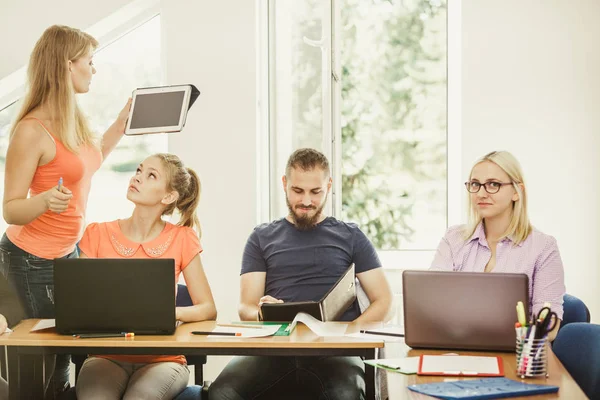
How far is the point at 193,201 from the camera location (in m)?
2.96

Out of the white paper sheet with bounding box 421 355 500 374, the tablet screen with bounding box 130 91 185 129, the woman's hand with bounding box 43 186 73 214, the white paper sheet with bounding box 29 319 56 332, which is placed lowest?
the white paper sheet with bounding box 29 319 56 332

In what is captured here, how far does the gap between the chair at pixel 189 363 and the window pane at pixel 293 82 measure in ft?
4.02

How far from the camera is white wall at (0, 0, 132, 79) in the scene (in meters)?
4.10

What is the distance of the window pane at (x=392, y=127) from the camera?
14.5 feet

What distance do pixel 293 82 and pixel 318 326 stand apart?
1.96 metres

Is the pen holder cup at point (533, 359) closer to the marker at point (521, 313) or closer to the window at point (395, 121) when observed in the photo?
the marker at point (521, 313)

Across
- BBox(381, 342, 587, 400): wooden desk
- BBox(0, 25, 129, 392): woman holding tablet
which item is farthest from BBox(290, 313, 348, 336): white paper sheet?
BBox(0, 25, 129, 392): woman holding tablet

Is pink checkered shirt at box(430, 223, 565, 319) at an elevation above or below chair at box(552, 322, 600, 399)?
above

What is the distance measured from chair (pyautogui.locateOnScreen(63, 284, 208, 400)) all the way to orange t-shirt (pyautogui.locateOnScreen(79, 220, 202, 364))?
0.54 ft

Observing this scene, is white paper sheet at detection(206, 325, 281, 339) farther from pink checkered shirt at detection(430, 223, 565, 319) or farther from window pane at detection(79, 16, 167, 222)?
window pane at detection(79, 16, 167, 222)

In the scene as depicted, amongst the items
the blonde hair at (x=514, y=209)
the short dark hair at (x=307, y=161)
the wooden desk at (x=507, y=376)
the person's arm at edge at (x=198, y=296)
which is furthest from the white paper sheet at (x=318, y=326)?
the short dark hair at (x=307, y=161)

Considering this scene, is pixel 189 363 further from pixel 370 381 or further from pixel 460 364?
pixel 460 364

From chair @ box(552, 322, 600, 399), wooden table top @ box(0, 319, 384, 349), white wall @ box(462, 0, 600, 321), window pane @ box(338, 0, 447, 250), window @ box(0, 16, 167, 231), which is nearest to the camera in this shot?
chair @ box(552, 322, 600, 399)

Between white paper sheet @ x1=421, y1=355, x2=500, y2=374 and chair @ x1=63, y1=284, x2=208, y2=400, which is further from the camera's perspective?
chair @ x1=63, y1=284, x2=208, y2=400
